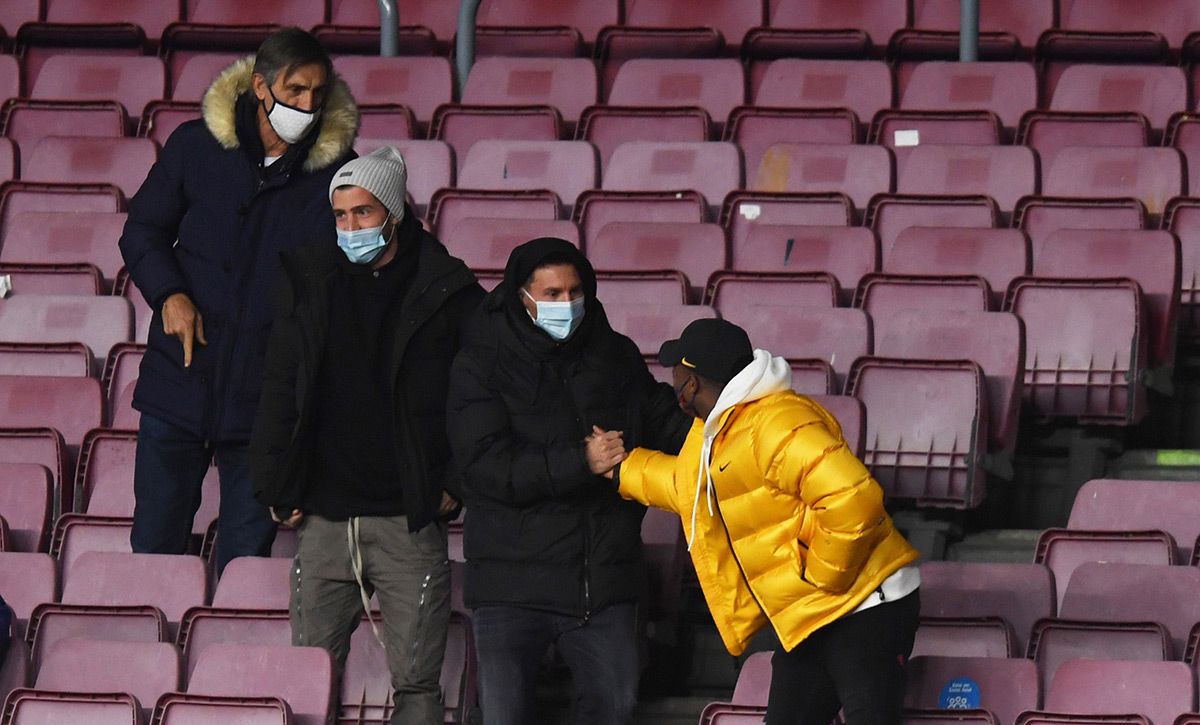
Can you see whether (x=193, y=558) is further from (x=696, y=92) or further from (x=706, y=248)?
(x=696, y=92)

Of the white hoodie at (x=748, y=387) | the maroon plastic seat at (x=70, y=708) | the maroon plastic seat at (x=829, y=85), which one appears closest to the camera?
the white hoodie at (x=748, y=387)

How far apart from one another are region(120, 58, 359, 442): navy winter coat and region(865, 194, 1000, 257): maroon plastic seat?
2127 mm

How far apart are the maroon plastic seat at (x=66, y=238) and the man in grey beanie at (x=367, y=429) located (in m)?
2.23

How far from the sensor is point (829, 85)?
7.23 m

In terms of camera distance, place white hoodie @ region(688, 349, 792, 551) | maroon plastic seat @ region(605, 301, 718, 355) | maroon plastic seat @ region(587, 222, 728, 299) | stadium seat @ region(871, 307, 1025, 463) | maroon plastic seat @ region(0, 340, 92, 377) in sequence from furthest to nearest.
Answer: maroon plastic seat @ region(587, 222, 728, 299) → maroon plastic seat @ region(0, 340, 92, 377) → maroon plastic seat @ region(605, 301, 718, 355) → stadium seat @ region(871, 307, 1025, 463) → white hoodie @ region(688, 349, 792, 551)

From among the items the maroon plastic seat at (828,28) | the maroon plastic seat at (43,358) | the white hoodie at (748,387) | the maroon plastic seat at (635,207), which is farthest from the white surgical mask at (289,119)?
the maroon plastic seat at (828,28)

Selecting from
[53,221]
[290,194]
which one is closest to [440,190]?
[53,221]

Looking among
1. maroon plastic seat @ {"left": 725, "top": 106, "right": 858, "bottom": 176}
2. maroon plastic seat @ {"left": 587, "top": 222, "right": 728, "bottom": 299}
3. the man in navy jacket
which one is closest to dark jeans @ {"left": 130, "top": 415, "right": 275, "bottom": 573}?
the man in navy jacket

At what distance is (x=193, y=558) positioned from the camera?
15.4 ft

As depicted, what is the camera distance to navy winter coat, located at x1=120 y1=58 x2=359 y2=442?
4613mm

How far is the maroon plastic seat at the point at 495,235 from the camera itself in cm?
604

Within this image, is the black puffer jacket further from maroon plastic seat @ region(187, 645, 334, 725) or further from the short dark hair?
the short dark hair

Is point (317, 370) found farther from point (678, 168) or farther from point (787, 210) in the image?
point (678, 168)

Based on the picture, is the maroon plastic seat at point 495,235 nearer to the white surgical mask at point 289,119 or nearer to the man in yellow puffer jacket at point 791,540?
the white surgical mask at point 289,119
